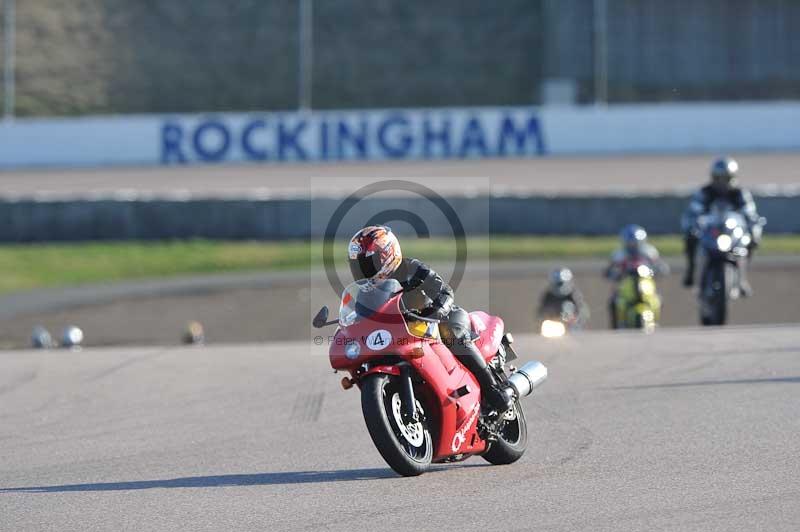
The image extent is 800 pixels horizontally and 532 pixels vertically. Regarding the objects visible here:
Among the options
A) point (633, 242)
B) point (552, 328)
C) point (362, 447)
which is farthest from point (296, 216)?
point (362, 447)

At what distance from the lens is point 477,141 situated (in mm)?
37000

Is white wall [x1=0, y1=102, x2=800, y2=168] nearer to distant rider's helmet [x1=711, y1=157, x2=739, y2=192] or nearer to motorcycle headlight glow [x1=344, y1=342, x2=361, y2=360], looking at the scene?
distant rider's helmet [x1=711, y1=157, x2=739, y2=192]

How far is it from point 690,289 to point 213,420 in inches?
482

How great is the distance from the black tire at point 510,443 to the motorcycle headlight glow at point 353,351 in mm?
981

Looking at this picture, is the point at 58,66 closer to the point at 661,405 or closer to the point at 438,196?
the point at 438,196

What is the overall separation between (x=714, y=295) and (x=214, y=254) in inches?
477

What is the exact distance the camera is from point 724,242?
14023mm

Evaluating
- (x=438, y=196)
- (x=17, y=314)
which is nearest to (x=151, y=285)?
(x=17, y=314)

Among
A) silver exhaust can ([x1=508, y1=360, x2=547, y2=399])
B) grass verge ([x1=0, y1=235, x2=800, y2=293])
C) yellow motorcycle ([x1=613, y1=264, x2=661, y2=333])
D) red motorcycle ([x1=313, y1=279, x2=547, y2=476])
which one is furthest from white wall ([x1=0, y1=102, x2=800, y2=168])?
red motorcycle ([x1=313, y1=279, x2=547, y2=476])

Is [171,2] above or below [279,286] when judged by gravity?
above

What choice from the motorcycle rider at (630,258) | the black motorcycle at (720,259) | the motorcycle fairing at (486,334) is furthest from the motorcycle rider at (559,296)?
the motorcycle fairing at (486,334)

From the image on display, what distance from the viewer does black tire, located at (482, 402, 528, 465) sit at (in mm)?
7004

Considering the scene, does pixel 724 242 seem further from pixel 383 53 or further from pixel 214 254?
pixel 383 53

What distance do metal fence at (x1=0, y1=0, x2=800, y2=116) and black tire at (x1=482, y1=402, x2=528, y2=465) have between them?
111 feet
